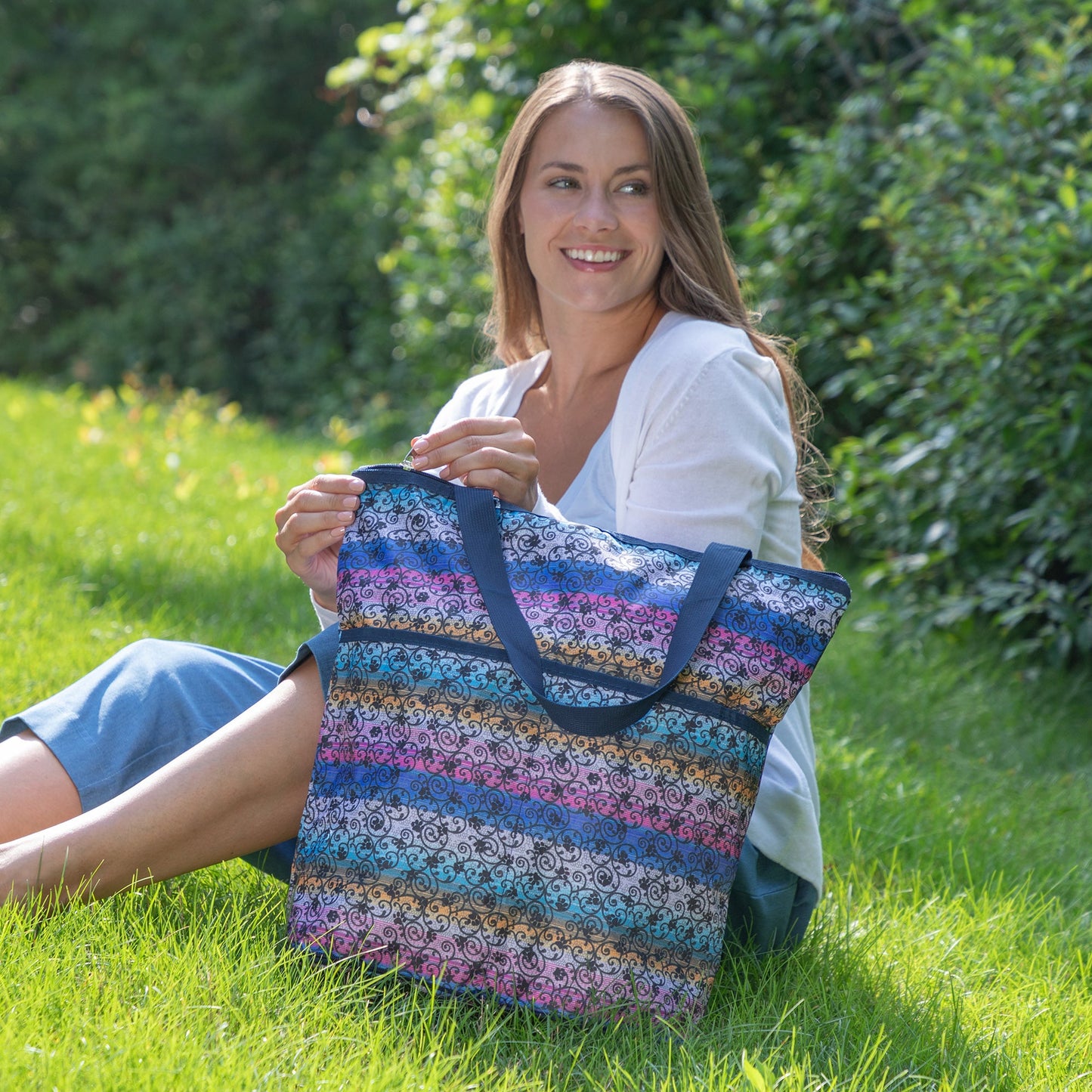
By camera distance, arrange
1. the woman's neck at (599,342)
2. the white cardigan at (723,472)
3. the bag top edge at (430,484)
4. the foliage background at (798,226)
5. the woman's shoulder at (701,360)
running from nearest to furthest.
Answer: the bag top edge at (430,484)
the white cardigan at (723,472)
the woman's shoulder at (701,360)
the woman's neck at (599,342)
the foliage background at (798,226)

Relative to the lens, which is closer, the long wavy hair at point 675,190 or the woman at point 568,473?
the woman at point 568,473

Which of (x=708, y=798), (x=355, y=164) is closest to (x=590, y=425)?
(x=708, y=798)

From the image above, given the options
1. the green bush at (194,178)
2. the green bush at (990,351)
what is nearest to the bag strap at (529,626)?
the green bush at (990,351)

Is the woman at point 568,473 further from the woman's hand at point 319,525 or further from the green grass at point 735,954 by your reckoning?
the green grass at point 735,954

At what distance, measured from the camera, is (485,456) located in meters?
1.87

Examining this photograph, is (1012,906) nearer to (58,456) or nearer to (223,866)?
(223,866)

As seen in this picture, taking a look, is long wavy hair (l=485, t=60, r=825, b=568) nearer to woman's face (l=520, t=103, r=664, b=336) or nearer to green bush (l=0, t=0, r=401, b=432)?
woman's face (l=520, t=103, r=664, b=336)

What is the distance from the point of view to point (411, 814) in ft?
5.52

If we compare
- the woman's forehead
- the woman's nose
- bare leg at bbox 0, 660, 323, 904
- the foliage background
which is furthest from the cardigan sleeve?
the foliage background

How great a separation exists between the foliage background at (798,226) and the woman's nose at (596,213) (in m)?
1.57

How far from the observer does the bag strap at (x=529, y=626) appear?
64.6 inches

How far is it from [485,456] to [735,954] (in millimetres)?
860

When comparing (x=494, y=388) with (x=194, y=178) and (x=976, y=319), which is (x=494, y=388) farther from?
(x=194, y=178)

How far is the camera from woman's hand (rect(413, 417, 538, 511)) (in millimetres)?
1869
